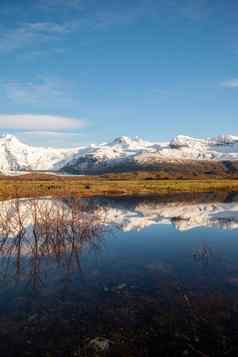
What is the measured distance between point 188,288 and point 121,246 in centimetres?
1266

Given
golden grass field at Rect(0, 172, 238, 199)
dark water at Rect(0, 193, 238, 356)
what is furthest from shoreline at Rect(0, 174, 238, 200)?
dark water at Rect(0, 193, 238, 356)

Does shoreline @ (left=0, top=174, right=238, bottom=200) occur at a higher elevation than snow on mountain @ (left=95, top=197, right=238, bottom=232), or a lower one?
higher

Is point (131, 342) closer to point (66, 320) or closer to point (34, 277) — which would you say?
point (66, 320)

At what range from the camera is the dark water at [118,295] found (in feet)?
49.4

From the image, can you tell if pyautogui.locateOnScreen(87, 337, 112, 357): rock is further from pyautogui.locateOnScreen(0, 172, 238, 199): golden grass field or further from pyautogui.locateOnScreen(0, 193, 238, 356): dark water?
pyautogui.locateOnScreen(0, 172, 238, 199): golden grass field

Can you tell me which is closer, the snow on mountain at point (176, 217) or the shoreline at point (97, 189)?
the snow on mountain at point (176, 217)

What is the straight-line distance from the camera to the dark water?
15055 millimetres

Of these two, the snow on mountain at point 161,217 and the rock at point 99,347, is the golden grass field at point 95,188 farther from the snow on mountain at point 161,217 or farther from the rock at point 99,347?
the rock at point 99,347

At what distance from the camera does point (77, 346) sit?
48.4ft

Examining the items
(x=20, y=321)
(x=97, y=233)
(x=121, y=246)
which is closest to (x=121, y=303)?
(x=20, y=321)

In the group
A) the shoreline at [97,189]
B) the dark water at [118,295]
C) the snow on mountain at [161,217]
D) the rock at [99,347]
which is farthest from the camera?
the shoreline at [97,189]

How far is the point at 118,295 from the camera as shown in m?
20.5

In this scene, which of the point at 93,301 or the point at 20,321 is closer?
the point at 20,321

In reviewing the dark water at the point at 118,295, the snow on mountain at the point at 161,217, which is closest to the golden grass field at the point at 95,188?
the snow on mountain at the point at 161,217
